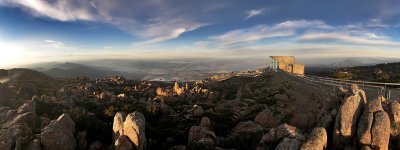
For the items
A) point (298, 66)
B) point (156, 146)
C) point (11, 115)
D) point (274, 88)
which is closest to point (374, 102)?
point (156, 146)

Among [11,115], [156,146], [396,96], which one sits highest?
[396,96]

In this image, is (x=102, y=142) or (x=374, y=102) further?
(x=102, y=142)

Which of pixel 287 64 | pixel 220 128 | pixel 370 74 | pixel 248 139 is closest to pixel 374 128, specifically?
pixel 248 139

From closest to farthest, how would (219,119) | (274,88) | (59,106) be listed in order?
(219,119) → (59,106) → (274,88)

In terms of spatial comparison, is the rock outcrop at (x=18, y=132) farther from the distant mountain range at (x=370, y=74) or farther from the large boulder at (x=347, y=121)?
the distant mountain range at (x=370, y=74)

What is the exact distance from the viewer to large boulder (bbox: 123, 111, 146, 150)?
29.2 meters

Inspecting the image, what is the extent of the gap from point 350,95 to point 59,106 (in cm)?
4202

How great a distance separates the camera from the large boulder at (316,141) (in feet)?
70.6

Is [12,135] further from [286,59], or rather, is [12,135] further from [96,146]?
[286,59]

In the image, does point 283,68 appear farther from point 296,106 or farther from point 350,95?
point 350,95

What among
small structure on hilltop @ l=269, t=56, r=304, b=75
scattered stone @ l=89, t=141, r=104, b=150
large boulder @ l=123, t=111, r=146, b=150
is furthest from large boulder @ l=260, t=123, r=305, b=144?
small structure on hilltop @ l=269, t=56, r=304, b=75

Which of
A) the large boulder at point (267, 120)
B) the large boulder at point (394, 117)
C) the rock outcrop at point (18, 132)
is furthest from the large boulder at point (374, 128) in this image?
the rock outcrop at point (18, 132)

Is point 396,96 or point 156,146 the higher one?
point 396,96

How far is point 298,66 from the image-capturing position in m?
99.4
